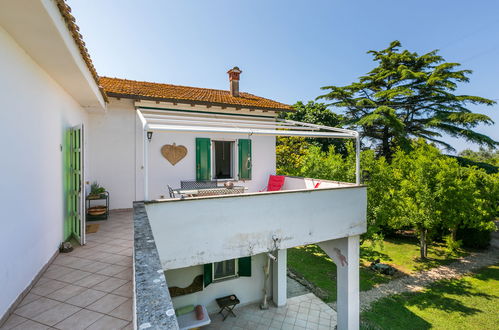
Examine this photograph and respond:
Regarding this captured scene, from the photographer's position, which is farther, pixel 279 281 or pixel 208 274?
pixel 279 281

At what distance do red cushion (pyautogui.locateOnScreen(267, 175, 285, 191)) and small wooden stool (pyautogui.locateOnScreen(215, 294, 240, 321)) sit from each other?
462 cm

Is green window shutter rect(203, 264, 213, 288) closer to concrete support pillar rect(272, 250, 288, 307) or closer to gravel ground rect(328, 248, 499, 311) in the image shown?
concrete support pillar rect(272, 250, 288, 307)

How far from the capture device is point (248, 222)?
6.08 m

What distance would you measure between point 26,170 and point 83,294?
210cm

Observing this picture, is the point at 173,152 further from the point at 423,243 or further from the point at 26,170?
the point at 423,243

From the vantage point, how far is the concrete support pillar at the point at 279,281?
31.9 feet

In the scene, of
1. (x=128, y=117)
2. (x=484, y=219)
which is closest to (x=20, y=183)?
(x=128, y=117)

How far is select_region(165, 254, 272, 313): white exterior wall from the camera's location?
816 cm

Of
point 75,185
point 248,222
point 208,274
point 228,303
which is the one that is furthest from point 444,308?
point 75,185

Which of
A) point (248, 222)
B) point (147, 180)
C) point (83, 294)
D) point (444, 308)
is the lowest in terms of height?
point (444, 308)

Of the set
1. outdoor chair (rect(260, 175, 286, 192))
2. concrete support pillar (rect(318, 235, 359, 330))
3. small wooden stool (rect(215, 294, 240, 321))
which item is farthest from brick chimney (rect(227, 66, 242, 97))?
small wooden stool (rect(215, 294, 240, 321))

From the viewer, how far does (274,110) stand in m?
11.5

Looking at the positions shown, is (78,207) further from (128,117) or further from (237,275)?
(237,275)

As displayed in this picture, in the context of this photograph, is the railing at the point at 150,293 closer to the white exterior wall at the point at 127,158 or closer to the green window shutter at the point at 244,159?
the white exterior wall at the point at 127,158
